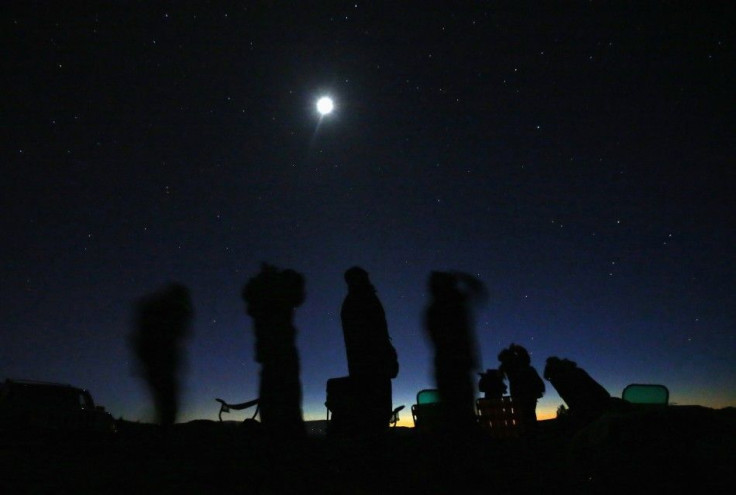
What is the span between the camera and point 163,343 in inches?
285

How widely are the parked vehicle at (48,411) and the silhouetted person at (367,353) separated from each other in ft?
18.5

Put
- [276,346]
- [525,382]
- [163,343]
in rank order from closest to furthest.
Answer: [276,346] < [163,343] < [525,382]

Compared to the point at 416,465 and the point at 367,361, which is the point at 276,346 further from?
the point at 416,465

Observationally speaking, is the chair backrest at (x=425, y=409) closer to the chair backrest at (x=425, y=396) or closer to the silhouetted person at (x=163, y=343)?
the chair backrest at (x=425, y=396)

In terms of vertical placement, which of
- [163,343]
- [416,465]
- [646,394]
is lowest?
[416,465]

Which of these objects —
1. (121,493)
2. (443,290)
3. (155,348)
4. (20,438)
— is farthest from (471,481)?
(20,438)

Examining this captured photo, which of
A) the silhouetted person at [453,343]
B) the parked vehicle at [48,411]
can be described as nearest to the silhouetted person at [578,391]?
the silhouetted person at [453,343]

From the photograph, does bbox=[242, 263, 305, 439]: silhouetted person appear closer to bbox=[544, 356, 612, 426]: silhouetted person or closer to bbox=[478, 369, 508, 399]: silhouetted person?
bbox=[544, 356, 612, 426]: silhouetted person

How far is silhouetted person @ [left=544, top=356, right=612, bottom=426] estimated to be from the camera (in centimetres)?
598

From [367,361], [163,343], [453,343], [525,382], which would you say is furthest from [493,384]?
[163,343]

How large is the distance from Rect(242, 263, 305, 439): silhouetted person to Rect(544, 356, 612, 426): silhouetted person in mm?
3216

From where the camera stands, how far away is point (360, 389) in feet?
17.4

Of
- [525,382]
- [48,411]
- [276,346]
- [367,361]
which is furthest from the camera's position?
[525,382]

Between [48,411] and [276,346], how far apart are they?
5147 millimetres
